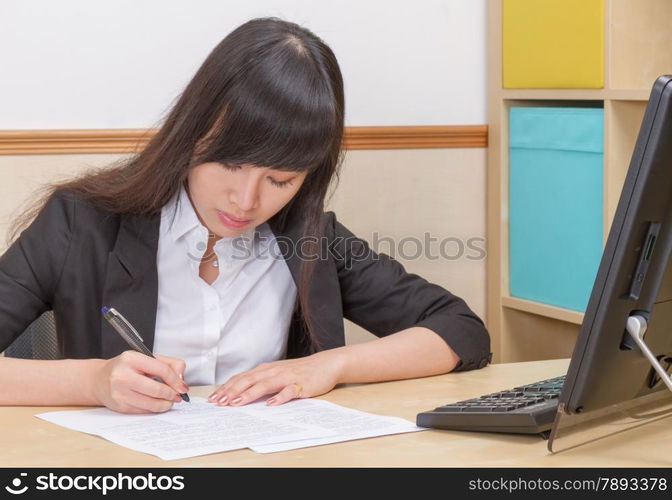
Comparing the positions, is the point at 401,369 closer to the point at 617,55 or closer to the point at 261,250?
the point at 261,250

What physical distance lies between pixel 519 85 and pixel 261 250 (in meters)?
1.20

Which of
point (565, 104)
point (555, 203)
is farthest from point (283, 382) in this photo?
point (565, 104)

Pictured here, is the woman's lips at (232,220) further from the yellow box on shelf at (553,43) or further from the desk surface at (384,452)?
the yellow box on shelf at (553,43)

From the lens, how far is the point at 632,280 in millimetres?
924

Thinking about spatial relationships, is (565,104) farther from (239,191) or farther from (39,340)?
(39,340)

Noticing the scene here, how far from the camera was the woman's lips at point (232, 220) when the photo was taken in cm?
145

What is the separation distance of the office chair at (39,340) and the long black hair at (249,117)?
0.81ft

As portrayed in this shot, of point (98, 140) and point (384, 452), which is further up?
point (98, 140)

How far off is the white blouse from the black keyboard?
1.72 feet

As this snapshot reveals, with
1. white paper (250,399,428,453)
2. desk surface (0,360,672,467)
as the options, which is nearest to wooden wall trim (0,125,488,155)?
white paper (250,399,428,453)

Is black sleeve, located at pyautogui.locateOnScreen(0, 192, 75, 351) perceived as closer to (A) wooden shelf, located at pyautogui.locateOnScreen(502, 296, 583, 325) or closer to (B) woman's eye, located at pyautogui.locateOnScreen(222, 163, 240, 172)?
(B) woman's eye, located at pyautogui.locateOnScreen(222, 163, 240, 172)

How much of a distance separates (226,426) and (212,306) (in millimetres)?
478

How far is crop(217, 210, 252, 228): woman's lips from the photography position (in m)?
1.45

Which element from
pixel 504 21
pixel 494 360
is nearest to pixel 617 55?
pixel 504 21
